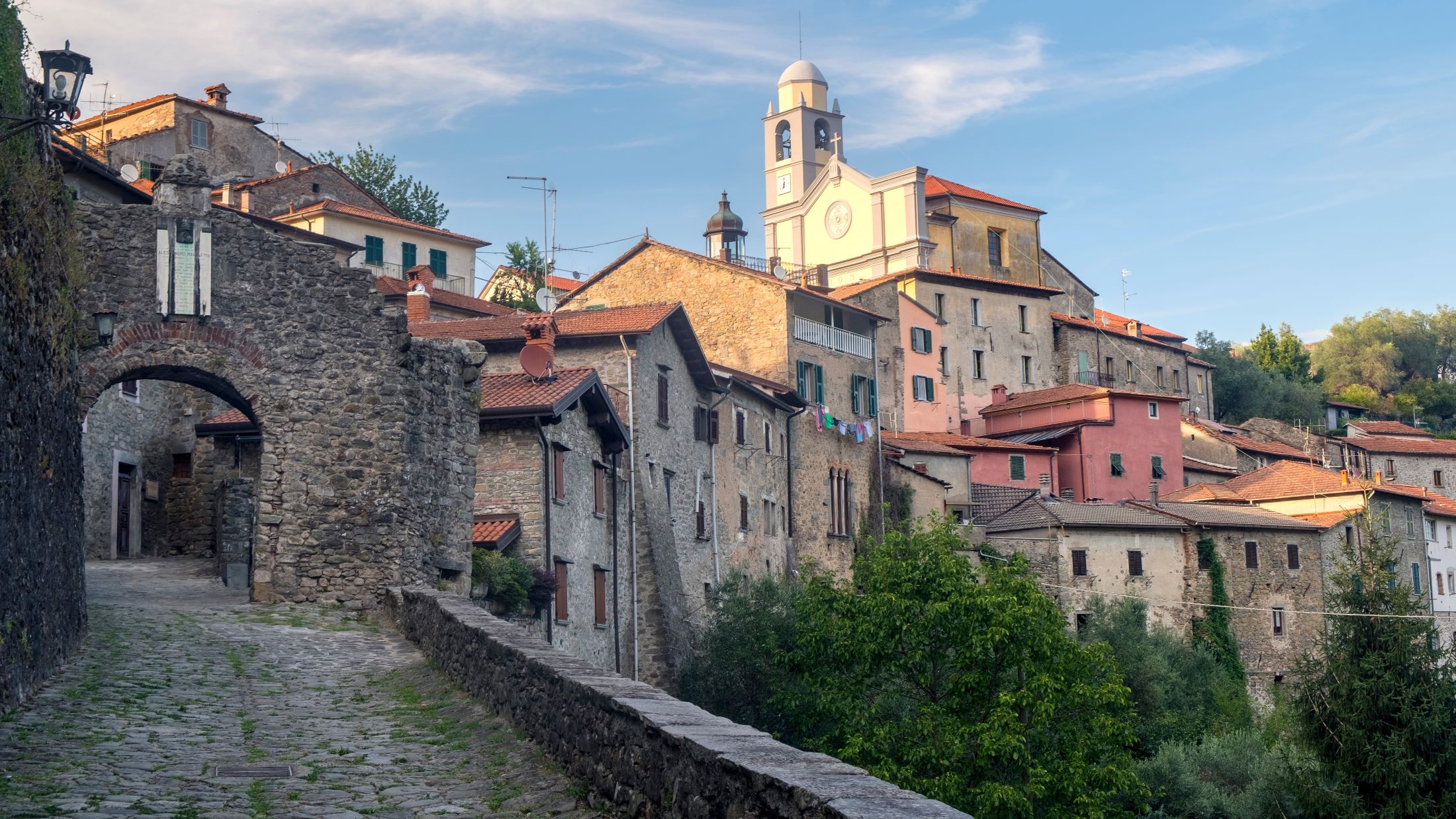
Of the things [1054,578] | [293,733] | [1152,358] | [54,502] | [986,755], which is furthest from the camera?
[1152,358]

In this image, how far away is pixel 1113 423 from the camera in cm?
6284

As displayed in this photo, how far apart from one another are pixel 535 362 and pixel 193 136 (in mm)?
31046

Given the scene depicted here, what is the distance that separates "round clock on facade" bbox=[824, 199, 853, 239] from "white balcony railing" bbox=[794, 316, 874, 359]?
19.1m

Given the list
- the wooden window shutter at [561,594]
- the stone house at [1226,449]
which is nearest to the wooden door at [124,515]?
the wooden window shutter at [561,594]

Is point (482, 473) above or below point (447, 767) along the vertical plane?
above

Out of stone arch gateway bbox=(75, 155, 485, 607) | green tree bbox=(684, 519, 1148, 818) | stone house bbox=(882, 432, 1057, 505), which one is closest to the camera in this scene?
stone arch gateway bbox=(75, 155, 485, 607)

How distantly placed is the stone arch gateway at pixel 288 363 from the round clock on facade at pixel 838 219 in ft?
178

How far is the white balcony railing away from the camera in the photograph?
49.7 m

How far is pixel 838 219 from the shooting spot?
73.9 m

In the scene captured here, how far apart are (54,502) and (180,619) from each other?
4.05 metres

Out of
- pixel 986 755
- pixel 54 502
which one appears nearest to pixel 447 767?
pixel 54 502

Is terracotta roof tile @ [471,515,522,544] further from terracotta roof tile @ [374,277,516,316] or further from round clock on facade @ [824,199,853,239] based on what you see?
round clock on facade @ [824,199,853,239]

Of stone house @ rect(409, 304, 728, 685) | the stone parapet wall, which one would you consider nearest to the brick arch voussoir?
the stone parapet wall

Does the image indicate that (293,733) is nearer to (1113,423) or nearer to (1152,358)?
(1113,423)
